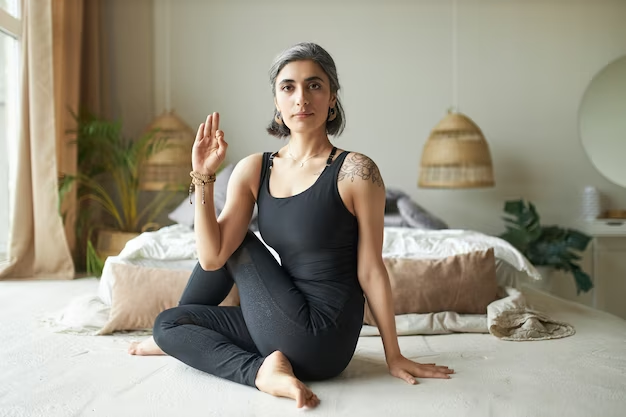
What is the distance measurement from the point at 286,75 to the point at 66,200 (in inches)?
109

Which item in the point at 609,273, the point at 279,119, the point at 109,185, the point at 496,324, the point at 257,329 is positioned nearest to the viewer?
the point at 257,329

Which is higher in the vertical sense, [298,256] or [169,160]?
[169,160]

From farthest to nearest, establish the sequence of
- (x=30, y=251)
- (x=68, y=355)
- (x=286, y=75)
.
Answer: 1. (x=30, y=251)
2. (x=68, y=355)
3. (x=286, y=75)

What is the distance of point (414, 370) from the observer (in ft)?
5.76

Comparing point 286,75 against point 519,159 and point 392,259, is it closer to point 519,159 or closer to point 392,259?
point 392,259

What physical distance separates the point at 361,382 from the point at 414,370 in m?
0.15

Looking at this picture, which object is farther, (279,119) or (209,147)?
(279,119)


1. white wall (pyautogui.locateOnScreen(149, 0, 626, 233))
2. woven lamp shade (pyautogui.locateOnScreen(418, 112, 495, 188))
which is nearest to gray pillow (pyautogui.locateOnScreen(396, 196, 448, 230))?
woven lamp shade (pyautogui.locateOnScreen(418, 112, 495, 188))

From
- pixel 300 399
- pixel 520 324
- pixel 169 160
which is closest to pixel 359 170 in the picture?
pixel 300 399

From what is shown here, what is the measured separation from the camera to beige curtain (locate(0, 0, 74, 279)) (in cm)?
387

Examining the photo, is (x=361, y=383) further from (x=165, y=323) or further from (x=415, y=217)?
(x=415, y=217)

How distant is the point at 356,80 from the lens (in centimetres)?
468

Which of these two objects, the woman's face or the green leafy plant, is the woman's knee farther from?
the green leafy plant

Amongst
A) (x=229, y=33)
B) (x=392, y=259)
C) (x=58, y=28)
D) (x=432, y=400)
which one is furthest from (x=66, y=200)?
(x=432, y=400)
